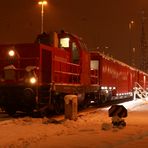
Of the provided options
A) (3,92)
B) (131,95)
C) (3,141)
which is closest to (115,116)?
(3,141)

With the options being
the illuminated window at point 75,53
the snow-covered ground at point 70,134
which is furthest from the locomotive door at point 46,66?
the illuminated window at point 75,53

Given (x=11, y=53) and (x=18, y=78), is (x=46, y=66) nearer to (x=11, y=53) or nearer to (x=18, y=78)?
(x=18, y=78)

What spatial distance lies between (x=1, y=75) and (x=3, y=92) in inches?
40.8

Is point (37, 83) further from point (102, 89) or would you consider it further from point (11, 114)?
point (102, 89)

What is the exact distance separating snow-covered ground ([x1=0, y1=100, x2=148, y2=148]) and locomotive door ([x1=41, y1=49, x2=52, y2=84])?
291 centimetres

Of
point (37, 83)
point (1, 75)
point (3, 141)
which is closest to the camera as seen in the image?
point (3, 141)

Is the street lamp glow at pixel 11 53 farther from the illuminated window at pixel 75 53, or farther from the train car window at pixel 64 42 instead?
the illuminated window at pixel 75 53

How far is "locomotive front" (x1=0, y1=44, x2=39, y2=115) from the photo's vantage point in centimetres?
1903

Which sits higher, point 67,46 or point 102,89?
point 67,46

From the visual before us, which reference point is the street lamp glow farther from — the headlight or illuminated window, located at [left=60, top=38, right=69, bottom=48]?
illuminated window, located at [left=60, top=38, right=69, bottom=48]

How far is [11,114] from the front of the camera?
20.8 meters

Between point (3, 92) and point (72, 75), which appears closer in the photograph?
point (3, 92)

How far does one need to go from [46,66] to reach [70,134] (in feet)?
22.4

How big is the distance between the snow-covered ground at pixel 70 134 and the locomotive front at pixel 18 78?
6.69ft
